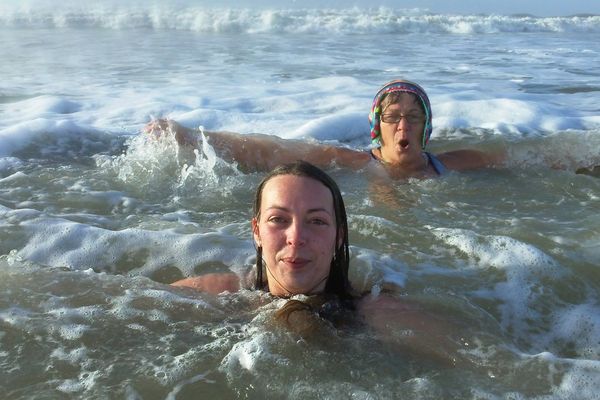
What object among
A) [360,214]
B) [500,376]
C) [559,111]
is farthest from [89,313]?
[559,111]

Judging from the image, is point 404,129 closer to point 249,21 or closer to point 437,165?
point 437,165

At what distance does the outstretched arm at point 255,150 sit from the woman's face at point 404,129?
0.30 m

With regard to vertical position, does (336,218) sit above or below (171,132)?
above

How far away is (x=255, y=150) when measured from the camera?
573cm

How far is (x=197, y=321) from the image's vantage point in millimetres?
2988

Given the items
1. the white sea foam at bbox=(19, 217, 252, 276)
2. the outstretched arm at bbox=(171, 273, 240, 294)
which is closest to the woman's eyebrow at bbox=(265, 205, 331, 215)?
the outstretched arm at bbox=(171, 273, 240, 294)

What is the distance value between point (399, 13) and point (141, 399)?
2629 centimetres

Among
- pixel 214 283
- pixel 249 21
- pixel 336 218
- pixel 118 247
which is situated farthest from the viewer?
pixel 249 21

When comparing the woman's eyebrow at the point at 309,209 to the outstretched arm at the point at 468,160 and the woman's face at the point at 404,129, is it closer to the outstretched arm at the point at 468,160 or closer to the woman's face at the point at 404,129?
the woman's face at the point at 404,129

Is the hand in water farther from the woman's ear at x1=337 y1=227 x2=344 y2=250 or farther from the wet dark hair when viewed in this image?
the woman's ear at x1=337 y1=227 x2=344 y2=250

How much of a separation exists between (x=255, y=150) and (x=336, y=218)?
9.39ft

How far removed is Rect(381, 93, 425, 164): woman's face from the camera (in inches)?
214

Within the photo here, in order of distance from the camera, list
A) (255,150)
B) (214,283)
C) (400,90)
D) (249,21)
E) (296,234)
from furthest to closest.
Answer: (249,21) < (255,150) < (400,90) < (214,283) < (296,234)

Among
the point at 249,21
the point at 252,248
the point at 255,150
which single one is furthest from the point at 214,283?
the point at 249,21
